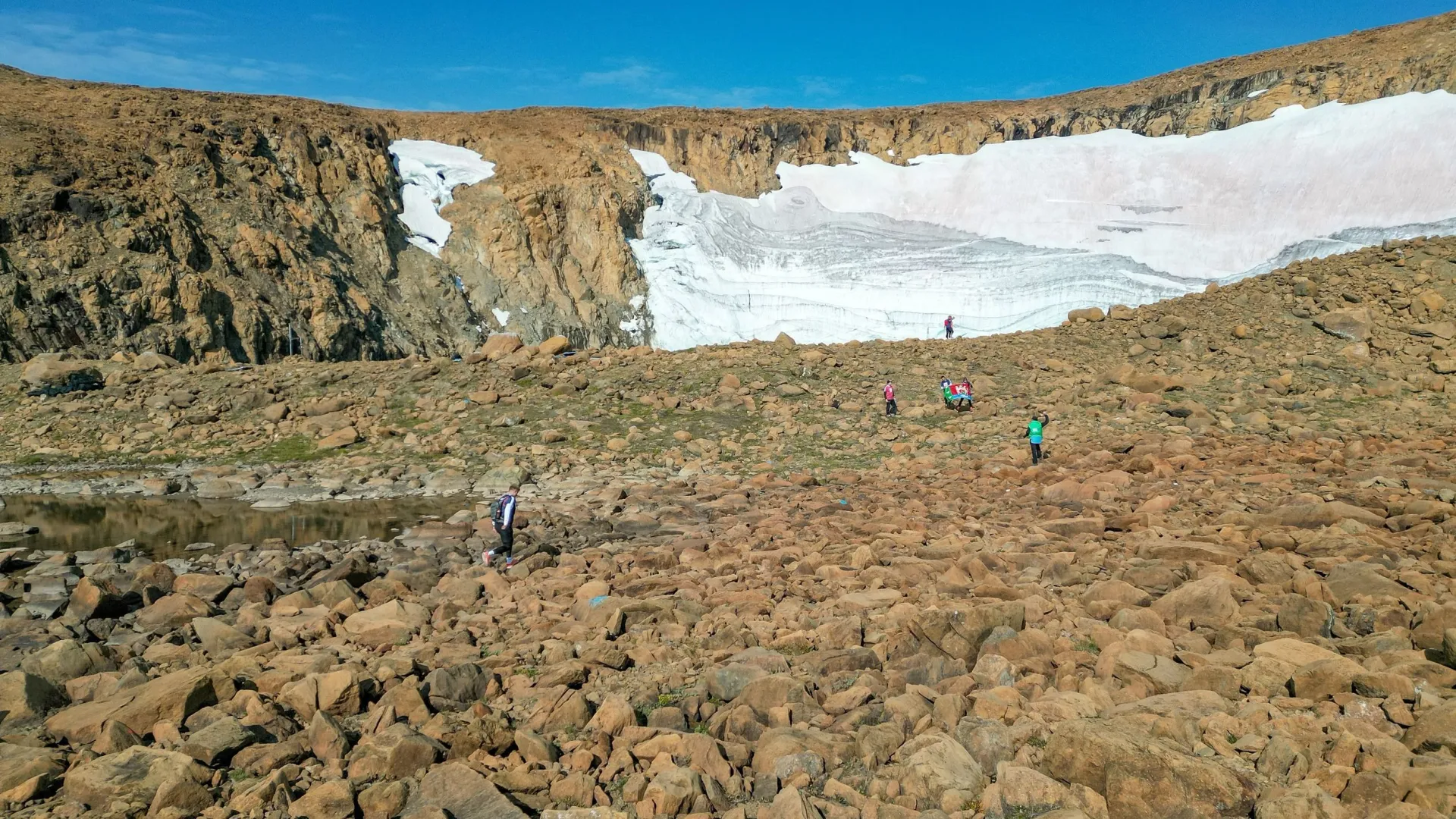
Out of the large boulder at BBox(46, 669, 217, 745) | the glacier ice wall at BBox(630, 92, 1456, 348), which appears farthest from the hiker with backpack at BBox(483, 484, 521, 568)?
the glacier ice wall at BBox(630, 92, 1456, 348)

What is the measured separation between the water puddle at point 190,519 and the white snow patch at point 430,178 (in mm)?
25600

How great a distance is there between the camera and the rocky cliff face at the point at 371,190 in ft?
94.4

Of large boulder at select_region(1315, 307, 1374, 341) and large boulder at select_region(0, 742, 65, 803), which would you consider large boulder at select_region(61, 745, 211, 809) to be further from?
large boulder at select_region(1315, 307, 1374, 341)

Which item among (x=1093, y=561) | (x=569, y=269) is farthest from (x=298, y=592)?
(x=569, y=269)

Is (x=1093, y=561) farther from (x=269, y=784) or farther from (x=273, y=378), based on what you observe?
(x=273, y=378)

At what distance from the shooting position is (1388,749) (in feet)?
15.2

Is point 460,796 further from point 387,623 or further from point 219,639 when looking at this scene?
point 219,639

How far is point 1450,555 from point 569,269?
38.4 metres

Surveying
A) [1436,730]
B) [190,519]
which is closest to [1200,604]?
[1436,730]

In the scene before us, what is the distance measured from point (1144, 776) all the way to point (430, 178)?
44.7 metres

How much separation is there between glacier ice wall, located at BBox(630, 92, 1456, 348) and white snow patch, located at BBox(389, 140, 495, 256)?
29.5 ft

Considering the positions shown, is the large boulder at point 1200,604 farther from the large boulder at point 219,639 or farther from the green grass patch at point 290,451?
the green grass patch at point 290,451

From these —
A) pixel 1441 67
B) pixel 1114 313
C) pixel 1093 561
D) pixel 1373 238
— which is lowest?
pixel 1093 561

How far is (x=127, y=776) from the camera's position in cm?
533
